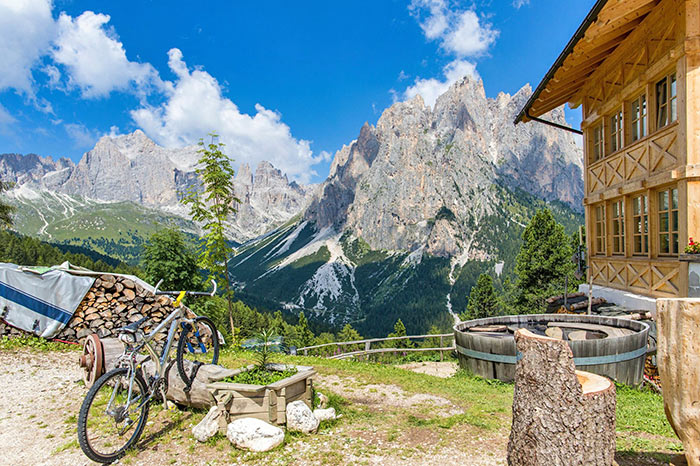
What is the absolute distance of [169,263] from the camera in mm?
17359

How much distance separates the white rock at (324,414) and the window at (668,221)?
11.2m

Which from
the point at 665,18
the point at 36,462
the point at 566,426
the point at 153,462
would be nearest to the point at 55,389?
the point at 36,462

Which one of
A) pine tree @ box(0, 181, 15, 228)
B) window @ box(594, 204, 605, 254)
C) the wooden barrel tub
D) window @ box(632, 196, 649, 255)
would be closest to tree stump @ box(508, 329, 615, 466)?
the wooden barrel tub

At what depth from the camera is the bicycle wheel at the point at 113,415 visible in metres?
5.22

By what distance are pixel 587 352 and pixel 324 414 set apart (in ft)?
22.6

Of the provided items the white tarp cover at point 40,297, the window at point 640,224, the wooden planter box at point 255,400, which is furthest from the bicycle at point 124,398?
the window at point 640,224

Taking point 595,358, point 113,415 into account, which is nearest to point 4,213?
point 113,415

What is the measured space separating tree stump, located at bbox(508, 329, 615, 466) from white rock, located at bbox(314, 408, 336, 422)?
2959 millimetres

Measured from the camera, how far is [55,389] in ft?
27.3

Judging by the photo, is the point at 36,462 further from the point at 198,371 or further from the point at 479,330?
the point at 479,330

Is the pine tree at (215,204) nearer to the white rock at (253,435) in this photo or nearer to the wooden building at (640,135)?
the white rock at (253,435)

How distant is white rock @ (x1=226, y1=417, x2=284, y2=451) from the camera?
5.55m

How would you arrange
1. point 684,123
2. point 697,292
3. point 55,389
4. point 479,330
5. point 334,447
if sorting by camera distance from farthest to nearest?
point 479,330
point 684,123
point 697,292
point 55,389
point 334,447

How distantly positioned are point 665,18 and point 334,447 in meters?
14.8
